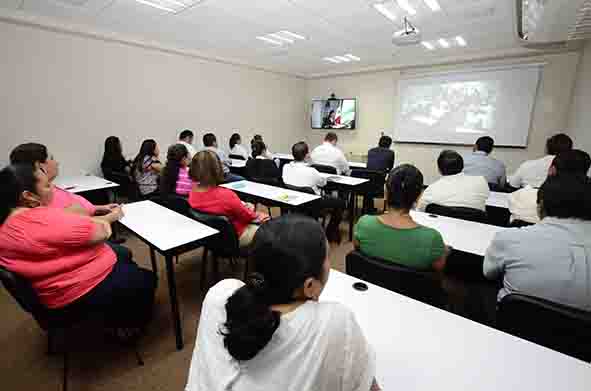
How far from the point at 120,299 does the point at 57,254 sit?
420 mm

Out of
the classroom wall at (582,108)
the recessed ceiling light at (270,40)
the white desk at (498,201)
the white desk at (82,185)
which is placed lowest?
the white desk at (82,185)

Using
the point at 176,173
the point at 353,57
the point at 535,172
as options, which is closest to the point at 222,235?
the point at 176,173

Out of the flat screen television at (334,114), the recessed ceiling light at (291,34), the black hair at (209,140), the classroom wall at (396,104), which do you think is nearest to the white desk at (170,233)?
the black hair at (209,140)

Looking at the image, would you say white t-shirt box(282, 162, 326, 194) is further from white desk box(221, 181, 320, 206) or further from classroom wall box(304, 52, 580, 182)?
classroom wall box(304, 52, 580, 182)

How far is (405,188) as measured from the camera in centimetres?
145

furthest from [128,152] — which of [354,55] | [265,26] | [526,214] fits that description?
[526,214]

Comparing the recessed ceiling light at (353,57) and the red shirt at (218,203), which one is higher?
the recessed ceiling light at (353,57)

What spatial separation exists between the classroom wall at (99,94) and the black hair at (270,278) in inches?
202

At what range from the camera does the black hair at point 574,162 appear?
2096 millimetres

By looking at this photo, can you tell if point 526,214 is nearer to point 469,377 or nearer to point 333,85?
point 469,377

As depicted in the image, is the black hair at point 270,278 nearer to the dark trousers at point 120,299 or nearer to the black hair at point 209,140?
the dark trousers at point 120,299

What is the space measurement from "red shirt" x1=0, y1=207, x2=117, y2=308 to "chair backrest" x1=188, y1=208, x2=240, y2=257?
28.1 inches

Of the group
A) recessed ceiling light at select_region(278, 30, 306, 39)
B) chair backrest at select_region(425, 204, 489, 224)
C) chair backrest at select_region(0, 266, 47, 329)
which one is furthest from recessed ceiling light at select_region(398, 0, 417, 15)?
chair backrest at select_region(0, 266, 47, 329)

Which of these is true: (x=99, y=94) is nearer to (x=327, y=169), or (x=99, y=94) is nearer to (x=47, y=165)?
(x=47, y=165)
